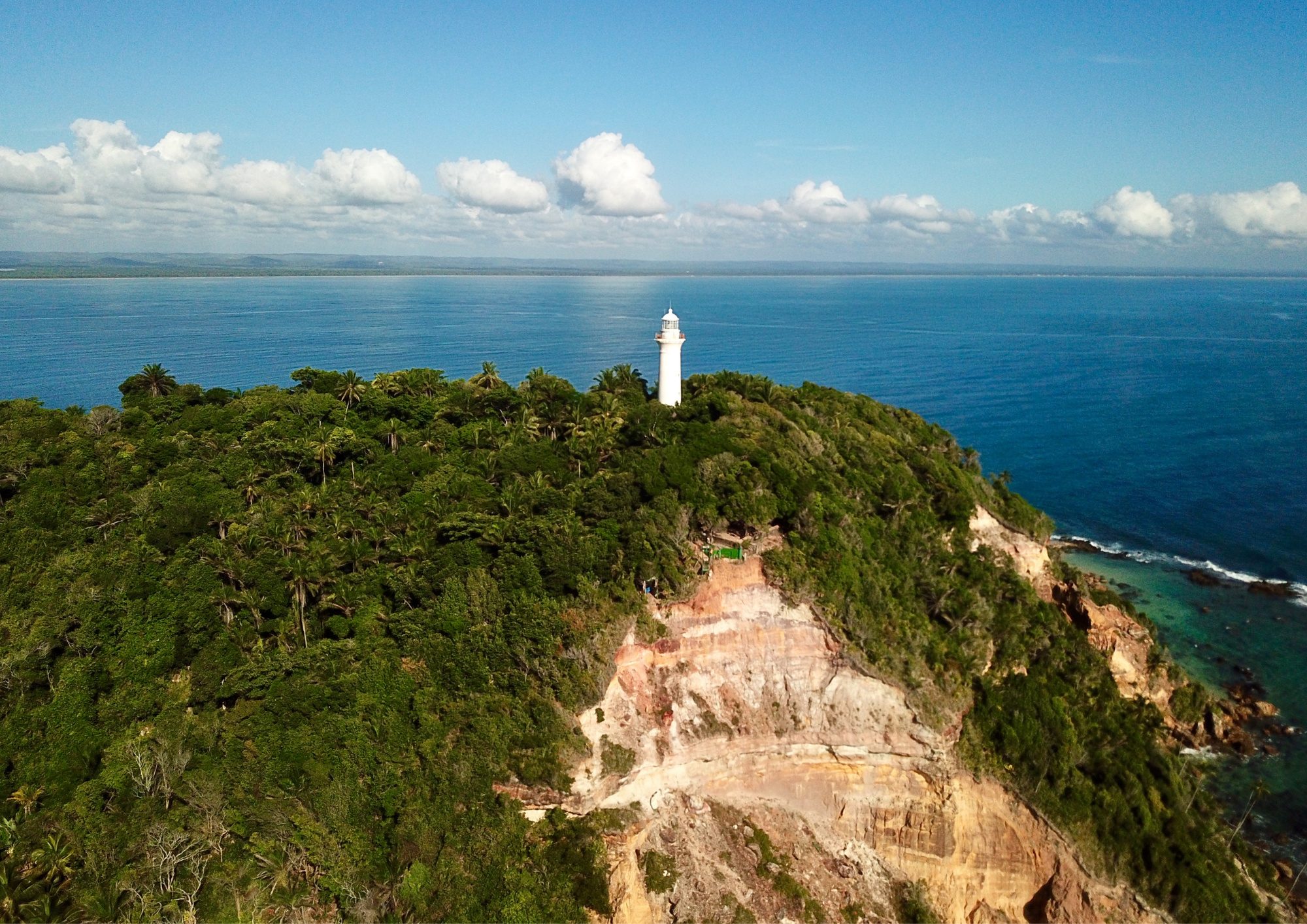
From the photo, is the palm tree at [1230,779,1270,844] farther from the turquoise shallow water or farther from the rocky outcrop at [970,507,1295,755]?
the rocky outcrop at [970,507,1295,755]

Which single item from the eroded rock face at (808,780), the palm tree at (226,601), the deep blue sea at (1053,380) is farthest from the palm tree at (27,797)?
the deep blue sea at (1053,380)

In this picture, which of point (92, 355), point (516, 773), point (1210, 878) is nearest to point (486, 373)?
point (516, 773)

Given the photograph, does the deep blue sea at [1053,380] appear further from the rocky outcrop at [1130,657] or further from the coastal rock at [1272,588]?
the rocky outcrop at [1130,657]

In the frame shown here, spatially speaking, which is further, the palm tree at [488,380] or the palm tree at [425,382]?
the palm tree at [425,382]

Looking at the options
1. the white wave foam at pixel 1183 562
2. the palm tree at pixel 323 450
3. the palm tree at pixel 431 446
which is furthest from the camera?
the white wave foam at pixel 1183 562

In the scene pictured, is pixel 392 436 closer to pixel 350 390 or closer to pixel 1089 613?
pixel 350 390

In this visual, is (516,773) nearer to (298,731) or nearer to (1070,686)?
(298,731)

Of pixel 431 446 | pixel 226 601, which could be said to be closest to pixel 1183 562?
pixel 431 446
